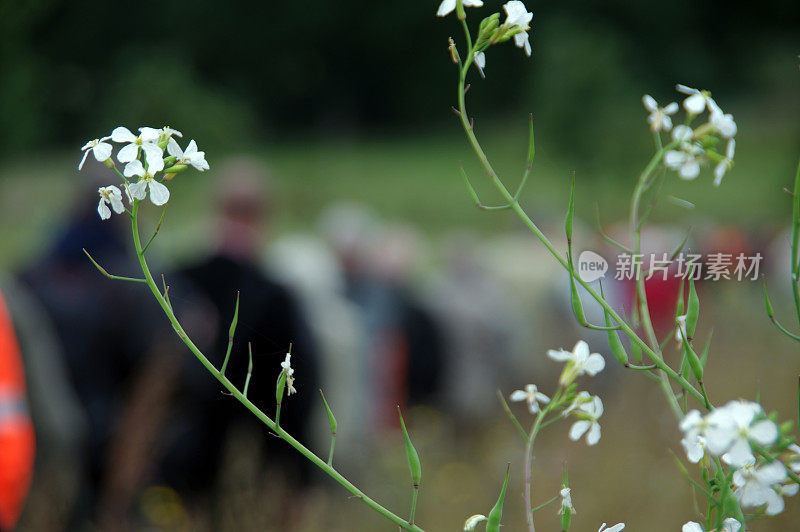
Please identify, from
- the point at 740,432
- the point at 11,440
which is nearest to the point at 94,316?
the point at 11,440

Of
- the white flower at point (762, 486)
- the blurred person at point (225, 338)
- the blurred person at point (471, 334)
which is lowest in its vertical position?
the blurred person at point (471, 334)

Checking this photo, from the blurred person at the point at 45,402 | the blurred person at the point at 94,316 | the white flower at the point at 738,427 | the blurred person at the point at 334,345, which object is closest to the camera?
the white flower at the point at 738,427

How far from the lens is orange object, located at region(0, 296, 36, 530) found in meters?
1.52

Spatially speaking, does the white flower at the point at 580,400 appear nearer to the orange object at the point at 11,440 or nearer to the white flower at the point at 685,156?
the white flower at the point at 685,156

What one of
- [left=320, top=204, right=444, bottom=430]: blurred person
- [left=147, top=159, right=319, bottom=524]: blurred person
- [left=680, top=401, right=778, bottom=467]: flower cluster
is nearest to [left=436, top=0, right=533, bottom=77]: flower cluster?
[left=680, top=401, right=778, bottom=467]: flower cluster

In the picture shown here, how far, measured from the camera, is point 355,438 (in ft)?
8.72

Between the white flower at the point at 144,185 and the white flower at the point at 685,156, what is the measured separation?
0.24m

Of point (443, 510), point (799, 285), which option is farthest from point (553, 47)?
point (799, 285)

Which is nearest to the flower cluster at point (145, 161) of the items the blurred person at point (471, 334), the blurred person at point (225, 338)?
the blurred person at point (225, 338)

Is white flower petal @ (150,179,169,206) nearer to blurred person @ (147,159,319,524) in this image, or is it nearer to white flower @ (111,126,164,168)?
white flower @ (111,126,164,168)

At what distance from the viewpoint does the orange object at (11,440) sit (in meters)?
1.52

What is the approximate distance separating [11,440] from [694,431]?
148 centimetres

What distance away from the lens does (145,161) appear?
0.39m

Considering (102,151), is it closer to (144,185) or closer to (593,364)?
(144,185)
